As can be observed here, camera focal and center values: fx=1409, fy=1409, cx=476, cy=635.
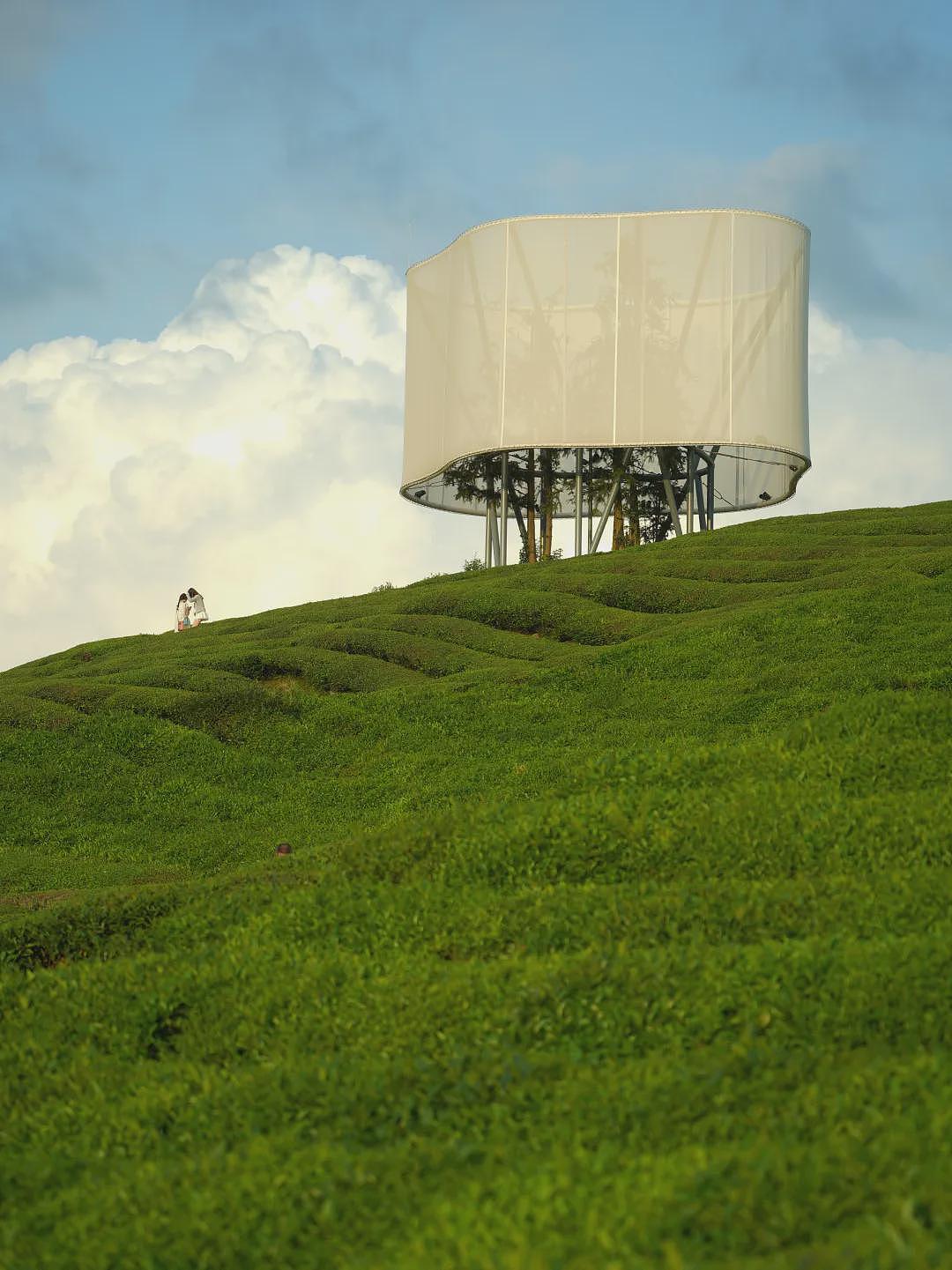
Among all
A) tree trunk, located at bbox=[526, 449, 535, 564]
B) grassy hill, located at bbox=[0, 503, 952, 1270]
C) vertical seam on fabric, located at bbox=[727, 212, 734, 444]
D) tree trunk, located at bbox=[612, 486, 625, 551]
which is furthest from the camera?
tree trunk, located at bbox=[612, 486, 625, 551]

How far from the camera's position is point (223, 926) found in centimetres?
945

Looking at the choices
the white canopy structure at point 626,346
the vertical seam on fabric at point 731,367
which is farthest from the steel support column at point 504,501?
the vertical seam on fabric at point 731,367

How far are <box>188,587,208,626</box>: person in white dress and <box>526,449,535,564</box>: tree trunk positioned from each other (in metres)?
12.1

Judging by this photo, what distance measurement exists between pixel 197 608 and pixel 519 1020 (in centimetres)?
3231

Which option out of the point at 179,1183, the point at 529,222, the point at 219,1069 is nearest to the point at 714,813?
the point at 219,1069

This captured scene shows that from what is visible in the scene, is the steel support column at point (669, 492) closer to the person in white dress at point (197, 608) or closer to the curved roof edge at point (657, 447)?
the curved roof edge at point (657, 447)

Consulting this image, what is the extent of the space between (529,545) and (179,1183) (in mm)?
41397

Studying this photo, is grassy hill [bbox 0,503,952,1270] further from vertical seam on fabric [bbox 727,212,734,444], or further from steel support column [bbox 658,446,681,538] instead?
steel support column [bbox 658,446,681,538]

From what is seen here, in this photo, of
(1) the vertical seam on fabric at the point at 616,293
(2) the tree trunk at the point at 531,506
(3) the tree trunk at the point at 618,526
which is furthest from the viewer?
(3) the tree trunk at the point at 618,526

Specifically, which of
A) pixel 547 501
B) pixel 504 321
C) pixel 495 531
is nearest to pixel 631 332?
pixel 504 321

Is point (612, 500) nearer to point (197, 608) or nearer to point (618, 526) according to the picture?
point (618, 526)

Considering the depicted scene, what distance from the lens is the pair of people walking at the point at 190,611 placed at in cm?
3797

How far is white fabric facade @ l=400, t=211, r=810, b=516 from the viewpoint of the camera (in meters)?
42.5

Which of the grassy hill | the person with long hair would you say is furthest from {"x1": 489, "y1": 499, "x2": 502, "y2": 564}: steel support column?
the grassy hill
